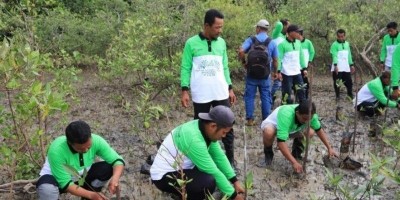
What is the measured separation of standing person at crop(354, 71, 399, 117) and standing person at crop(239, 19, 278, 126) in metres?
1.57

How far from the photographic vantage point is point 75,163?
13.0ft

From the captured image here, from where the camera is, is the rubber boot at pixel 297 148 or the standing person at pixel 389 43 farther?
the standing person at pixel 389 43

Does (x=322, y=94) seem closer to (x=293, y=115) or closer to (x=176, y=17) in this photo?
(x=176, y=17)

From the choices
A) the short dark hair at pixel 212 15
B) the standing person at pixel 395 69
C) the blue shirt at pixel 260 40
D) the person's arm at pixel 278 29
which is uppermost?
the short dark hair at pixel 212 15

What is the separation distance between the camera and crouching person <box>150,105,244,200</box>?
3.82m

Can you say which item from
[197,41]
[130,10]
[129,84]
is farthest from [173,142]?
[130,10]

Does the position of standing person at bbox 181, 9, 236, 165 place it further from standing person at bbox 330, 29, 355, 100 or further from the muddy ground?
standing person at bbox 330, 29, 355, 100

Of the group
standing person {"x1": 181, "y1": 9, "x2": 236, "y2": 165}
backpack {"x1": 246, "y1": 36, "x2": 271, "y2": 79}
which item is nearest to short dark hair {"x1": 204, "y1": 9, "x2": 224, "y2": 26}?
standing person {"x1": 181, "y1": 9, "x2": 236, "y2": 165}

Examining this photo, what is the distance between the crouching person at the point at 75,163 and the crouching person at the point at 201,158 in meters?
0.41

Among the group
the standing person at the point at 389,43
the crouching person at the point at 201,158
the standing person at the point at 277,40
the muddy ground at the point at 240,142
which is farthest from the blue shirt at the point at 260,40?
the crouching person at the point at 201,158

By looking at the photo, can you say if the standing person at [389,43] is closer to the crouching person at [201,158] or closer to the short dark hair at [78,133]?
the crouching person at [201,158]

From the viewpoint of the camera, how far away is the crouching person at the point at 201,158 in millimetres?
3816

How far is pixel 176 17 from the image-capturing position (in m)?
10.1

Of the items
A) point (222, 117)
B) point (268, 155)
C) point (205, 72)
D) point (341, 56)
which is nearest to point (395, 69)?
point (268, 155)
